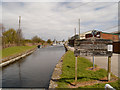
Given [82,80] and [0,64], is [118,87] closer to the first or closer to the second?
[82,80]

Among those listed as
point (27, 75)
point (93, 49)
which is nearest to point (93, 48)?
point (93, 49)

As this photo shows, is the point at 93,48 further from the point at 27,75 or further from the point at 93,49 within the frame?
the point at 27,75

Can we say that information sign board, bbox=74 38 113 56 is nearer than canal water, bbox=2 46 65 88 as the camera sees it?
Yes

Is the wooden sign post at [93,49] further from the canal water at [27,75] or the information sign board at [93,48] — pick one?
the canal water at [27,75]

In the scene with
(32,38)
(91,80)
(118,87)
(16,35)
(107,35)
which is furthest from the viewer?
(32,38)

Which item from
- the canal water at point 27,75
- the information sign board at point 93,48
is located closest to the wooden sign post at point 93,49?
the information sign board at point 93,48

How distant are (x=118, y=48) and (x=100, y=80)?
13100 millimetres

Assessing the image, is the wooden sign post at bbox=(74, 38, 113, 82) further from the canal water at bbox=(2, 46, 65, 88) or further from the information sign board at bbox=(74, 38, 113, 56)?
the canal water at bbox=(2, 46, 65, 88)

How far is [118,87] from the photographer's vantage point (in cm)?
435

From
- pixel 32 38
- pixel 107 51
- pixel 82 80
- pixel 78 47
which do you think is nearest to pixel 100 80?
pixel 82 80

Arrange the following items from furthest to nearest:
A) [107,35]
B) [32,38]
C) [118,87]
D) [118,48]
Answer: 1. [32,38]
2. [107,35]
3. [118,48]
4. [118,87]

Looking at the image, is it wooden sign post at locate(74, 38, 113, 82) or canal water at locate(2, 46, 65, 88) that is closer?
wooden sign post at locate(74, 38, 113, 82)

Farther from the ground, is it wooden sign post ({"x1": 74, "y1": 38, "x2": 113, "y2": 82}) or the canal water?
wooden sign post ({"x1": 74, "y1": 38, "x2": 113, "y2": 82})

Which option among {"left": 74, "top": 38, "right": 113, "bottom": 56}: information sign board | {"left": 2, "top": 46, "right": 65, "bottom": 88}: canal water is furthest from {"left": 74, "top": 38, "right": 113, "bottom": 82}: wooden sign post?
{"left": 2, "top": 46, "right": 65, "bottom": 88}: canal water
